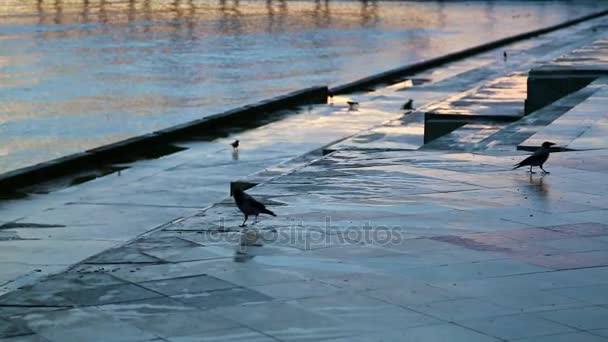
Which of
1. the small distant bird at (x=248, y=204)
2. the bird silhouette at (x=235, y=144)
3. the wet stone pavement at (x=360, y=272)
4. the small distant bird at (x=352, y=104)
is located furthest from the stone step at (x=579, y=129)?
the small distant bird at (x=352, y=104)

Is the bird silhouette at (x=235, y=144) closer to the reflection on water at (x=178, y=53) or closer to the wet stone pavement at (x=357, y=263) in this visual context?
the reflection on water at (x=178, y=53)

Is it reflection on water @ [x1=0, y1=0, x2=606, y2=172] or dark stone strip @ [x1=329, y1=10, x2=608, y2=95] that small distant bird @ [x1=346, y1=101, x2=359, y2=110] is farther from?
reflection on water @ [x1=0, y1=0, x2=606, y2=172]

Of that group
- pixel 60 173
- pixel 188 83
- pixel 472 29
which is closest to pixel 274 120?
pixel 60 173

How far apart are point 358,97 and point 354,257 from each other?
22.1 meters

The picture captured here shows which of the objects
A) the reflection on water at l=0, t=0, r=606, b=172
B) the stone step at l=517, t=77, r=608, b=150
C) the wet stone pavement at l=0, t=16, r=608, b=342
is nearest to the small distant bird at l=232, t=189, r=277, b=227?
the wet stone pavement at l=0, t=16, r=608, b=342

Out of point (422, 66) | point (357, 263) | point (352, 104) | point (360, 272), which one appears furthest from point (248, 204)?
point (422, 66)

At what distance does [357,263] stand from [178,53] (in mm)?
40085

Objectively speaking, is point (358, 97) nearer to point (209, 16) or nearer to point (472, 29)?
point (472, 29)

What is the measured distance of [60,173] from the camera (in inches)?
770

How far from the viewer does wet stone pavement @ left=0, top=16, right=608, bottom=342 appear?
8.65 meters

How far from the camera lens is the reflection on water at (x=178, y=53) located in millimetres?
28859

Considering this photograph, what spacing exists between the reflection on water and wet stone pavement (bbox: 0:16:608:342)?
9.54 m

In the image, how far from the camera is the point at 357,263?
33.7ft

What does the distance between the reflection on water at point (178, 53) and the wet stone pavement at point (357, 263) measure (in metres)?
9.54
